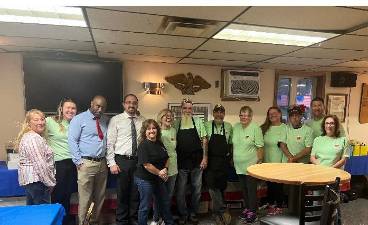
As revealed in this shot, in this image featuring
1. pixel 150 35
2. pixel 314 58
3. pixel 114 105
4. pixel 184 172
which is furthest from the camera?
pixel 114 105

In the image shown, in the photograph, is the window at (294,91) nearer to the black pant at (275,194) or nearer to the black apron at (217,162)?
the black pant at (275,194)

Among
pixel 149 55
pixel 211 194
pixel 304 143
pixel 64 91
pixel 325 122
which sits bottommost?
pixel 211 194

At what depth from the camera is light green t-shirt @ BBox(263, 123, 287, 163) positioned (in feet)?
11.5

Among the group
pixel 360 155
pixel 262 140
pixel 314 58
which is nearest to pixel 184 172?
pixel 262 140

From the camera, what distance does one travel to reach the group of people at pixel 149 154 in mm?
2672

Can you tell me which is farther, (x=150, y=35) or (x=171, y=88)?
(x=171, y=88)

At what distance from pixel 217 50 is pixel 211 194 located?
176cm

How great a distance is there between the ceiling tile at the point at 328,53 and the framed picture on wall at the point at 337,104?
6.11 feet

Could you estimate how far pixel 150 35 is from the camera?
267cm

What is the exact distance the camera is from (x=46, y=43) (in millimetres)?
3248

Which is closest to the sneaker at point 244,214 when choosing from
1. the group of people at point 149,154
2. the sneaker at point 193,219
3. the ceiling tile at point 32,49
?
the group of people at point 149,154

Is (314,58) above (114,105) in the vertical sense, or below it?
above

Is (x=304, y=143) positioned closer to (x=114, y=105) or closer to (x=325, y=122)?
(x=325, y=122)

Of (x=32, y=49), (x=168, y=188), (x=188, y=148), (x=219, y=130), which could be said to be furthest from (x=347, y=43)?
(x=32, y=49)
